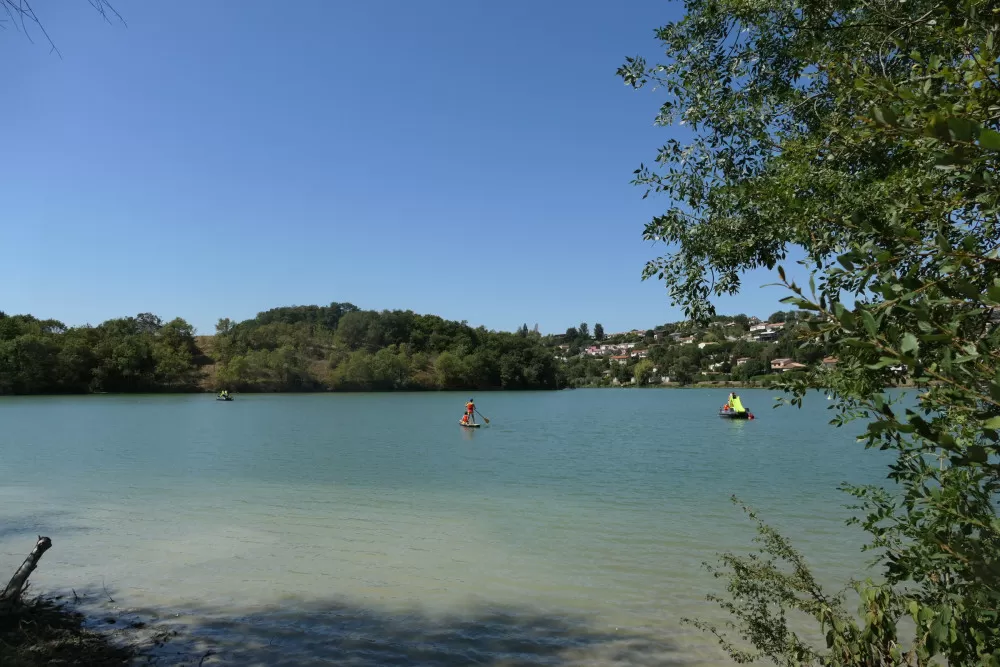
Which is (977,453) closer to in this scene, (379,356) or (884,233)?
(884,233)

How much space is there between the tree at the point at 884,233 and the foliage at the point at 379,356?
96.6 m

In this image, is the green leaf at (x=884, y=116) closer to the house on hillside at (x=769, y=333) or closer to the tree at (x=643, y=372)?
the house on hillside at (x=769, y=333)

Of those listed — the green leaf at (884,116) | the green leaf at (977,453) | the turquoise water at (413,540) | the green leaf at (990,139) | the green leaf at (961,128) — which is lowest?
the turquoise water at (413,540)

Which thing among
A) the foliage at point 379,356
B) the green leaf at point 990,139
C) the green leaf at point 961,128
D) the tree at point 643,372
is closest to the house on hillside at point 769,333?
the green leaf at point 961,128

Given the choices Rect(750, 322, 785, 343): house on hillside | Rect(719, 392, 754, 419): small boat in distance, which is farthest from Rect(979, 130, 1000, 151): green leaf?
Rect(719, 392, 754, 419): small boat in distance

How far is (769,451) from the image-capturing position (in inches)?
1037

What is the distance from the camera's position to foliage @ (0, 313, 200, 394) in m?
78.8

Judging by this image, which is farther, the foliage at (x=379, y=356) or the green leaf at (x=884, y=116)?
the foliage at (x=379, y=356)

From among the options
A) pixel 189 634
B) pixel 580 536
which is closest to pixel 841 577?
pixel 580 536

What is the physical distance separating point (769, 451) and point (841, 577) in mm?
18469

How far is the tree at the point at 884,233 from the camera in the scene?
2.10m

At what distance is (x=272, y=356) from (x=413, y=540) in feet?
304

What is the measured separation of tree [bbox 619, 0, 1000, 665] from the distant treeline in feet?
305

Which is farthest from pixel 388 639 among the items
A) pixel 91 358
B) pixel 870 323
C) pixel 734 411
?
pixel 91 358
